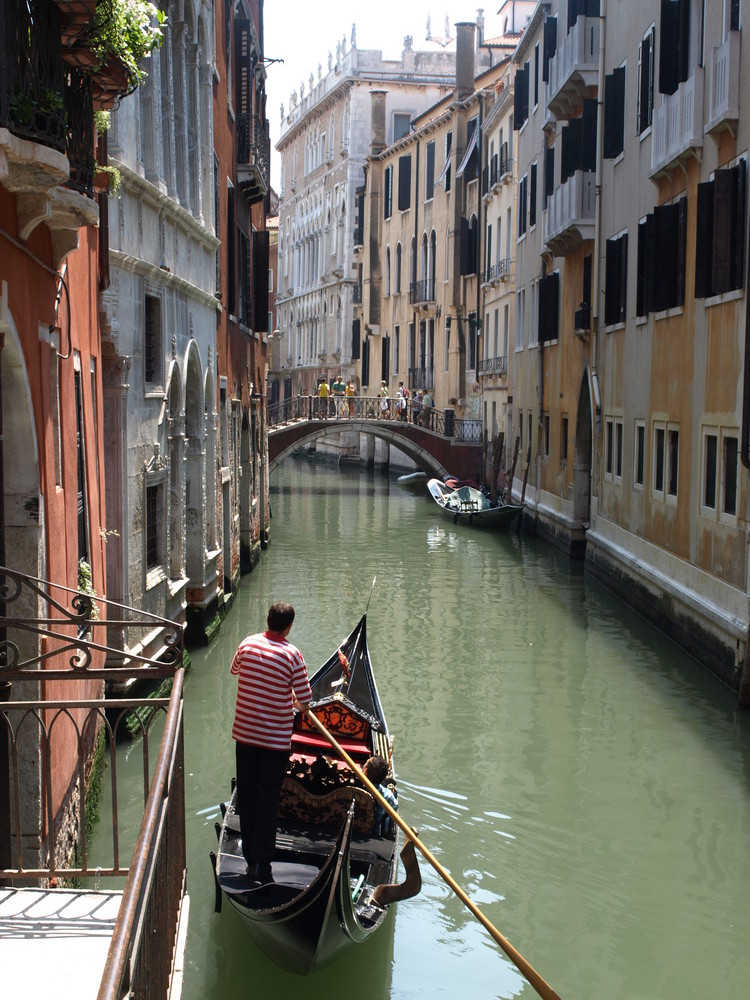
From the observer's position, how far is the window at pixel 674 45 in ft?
41.1

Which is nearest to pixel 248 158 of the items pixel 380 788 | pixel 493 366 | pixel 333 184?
pixel 380 788

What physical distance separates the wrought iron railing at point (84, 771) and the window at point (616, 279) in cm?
943

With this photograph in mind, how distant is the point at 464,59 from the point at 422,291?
6.06m

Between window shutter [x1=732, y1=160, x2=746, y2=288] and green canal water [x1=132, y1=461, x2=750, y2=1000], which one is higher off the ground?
window shutter [x1=732, y1=160, x2=746, y2=288]

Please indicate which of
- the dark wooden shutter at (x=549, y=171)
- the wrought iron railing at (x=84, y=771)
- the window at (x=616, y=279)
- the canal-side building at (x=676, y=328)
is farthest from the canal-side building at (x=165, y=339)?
the dark wooden shutter at (x=549, y=171)

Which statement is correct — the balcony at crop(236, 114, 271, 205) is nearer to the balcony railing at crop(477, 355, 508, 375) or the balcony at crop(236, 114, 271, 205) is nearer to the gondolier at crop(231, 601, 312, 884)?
the balcony railing at crop(477, 355, 508, 375)

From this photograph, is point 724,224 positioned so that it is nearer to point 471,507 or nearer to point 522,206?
point 522,206

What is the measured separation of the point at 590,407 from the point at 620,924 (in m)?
13.0

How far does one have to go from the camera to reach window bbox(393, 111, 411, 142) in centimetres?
4209

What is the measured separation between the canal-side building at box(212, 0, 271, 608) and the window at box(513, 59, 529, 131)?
612cm

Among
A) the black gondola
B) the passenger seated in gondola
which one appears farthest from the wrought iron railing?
the passenger seated in gondola

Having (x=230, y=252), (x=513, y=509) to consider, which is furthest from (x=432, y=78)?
(x=230, y=252)

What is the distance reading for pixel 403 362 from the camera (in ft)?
123

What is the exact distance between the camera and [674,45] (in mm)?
12836
